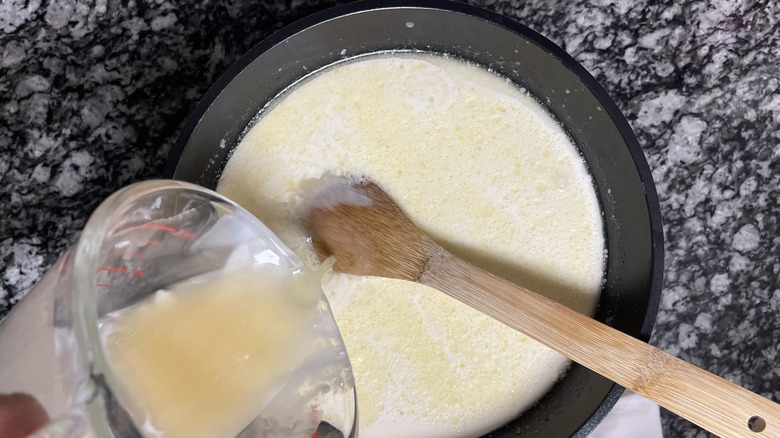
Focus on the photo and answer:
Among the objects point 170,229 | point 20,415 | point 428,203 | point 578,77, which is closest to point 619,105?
point 578,77

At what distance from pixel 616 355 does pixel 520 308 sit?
0.45 ft

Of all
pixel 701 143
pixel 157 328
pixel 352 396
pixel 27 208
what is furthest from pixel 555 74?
pixel 27 208

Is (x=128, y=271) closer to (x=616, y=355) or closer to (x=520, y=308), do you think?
(x=520, y=308)

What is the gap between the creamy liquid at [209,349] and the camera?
655mm

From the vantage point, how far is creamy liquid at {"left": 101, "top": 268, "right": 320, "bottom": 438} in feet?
2.15

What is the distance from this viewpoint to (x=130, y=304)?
0.70 meters

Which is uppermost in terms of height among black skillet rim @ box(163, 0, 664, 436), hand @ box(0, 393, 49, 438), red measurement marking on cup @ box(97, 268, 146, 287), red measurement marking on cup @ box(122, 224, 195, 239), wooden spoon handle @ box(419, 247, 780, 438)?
black skillet rim @ box(163, 0, 664, 436)

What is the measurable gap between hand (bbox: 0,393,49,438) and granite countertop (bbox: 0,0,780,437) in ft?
1.52

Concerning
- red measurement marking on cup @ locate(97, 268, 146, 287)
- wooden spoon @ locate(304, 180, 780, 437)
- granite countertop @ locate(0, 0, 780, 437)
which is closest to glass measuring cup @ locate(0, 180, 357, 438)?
red measurement marking on cup @ locate(97, 268, 146, 287)

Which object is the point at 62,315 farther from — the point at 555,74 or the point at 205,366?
the point at 555,74

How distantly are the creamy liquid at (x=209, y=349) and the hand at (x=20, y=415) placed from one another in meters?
0.07

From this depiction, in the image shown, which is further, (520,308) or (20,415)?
(520,308)

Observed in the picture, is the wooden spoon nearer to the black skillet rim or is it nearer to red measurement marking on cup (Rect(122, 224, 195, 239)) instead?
the black skillet rim

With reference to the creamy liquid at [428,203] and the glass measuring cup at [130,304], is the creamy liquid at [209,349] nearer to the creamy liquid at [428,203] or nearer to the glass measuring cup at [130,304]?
the glass measuring cup at [130,304]
